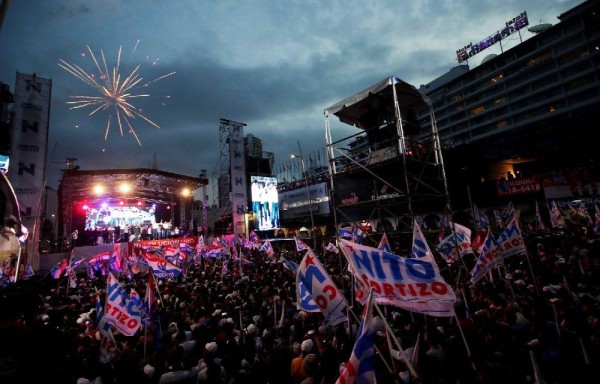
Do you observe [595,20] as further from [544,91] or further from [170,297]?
[170,297]

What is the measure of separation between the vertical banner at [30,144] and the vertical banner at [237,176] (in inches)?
507

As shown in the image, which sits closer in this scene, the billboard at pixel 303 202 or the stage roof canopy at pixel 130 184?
the stage roof canopy at pixel 130 184

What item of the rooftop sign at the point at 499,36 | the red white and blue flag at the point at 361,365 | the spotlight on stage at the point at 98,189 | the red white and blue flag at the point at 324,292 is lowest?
the red white and blue flag at the point at 361,365

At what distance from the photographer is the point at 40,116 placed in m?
20.6

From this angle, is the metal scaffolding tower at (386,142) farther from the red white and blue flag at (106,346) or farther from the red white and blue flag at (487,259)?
the red white and blue flag at (106,346)

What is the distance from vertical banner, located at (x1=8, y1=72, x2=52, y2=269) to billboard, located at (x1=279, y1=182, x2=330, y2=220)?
2379 cm

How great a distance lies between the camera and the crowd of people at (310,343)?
3.95 m

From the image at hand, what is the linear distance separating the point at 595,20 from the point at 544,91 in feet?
37.0

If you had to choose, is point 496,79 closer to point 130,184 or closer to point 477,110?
point 477,110

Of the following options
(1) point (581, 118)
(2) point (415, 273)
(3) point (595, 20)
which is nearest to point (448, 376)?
(2) point (415, 273)

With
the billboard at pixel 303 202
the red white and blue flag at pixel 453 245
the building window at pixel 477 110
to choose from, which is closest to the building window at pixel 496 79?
the building window at pixel 477 110

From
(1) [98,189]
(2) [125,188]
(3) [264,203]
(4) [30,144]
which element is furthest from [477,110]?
(4) [30,144]

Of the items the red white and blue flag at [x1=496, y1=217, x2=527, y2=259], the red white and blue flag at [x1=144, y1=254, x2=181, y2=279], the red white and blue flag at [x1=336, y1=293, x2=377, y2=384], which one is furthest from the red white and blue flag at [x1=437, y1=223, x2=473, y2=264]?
the red white and blue flag at [x1=144, y1=254, x2=181, y2=279]

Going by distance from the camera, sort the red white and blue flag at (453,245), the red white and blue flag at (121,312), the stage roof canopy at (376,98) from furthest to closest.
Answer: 1. the red white and blue flag at (453,245)
2. the stage roof canopy at (376,98)
3. the red white and blue flag at (121,312)
